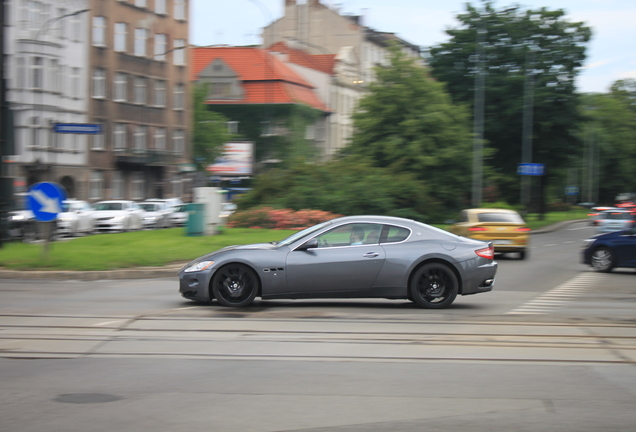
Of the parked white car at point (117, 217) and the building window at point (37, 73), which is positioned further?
the building window at point (37, 73)

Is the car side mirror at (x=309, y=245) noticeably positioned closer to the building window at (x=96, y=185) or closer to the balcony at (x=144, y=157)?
the building window at (x=96, y=185)

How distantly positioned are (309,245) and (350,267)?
621 mm

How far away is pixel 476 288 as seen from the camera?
11.4 meters

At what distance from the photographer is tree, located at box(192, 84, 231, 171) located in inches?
2650

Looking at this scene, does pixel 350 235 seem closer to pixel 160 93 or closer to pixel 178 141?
pixel 160 93

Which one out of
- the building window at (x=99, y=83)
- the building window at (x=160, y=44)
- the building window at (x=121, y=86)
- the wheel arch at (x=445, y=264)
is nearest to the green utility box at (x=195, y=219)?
the wheel arch at (x=445, y=264)

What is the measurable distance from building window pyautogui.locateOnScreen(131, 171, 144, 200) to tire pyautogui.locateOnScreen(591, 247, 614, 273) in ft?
136

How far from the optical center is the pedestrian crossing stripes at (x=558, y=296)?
38.4 ft

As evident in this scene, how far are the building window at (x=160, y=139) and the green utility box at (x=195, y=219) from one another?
120ft

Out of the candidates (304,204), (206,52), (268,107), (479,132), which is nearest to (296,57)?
(206,52)

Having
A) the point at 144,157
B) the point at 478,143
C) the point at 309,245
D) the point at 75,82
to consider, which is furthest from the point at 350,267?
the point at 144,157

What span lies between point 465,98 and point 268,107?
1852 cm

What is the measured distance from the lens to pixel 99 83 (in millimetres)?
53406

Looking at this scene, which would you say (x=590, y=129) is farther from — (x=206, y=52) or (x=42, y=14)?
(x=42, y=14)
